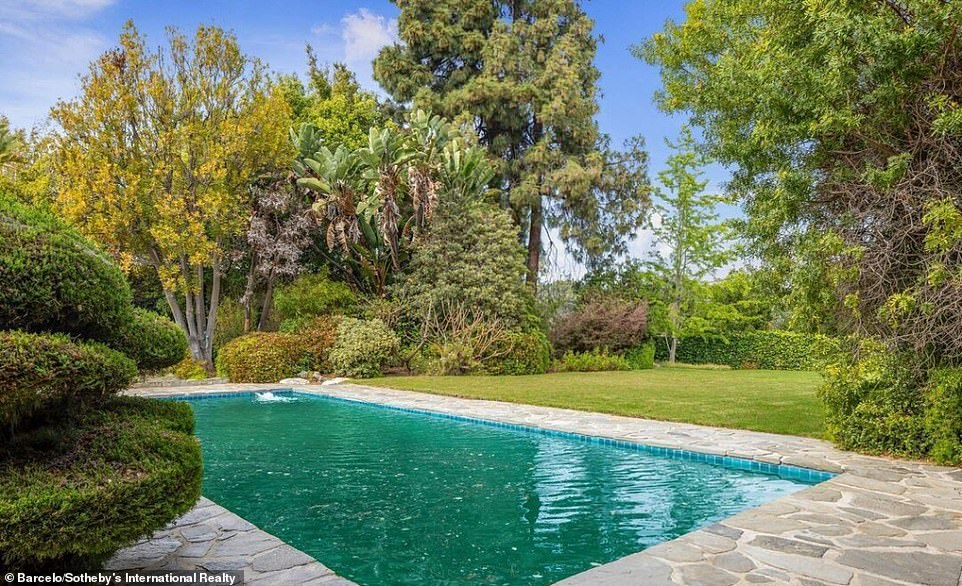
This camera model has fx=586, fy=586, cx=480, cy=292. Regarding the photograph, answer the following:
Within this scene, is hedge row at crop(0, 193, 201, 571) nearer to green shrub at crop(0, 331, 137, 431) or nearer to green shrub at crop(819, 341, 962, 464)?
green shrub at crop(0, 331, 137, 431)

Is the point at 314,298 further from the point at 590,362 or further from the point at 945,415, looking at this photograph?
the point at 945,415

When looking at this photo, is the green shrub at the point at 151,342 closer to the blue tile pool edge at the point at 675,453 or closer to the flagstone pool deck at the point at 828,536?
the flagstone pool deck at the point at 828,536

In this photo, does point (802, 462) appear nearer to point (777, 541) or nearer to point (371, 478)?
point (777, 541)

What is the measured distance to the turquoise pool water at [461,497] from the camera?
14.0ft

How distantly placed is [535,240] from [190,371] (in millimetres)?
12540

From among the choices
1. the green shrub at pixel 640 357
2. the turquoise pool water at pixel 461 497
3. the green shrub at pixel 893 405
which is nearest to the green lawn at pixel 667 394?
the green shrub at pixel 893 405

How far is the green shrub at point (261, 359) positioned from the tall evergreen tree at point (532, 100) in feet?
30.8

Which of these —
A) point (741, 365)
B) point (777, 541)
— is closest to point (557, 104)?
point (741, 365)

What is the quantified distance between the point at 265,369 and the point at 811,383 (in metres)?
14.1

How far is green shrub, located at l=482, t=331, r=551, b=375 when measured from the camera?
1702 centimetres

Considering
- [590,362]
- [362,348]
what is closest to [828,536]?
[362,348]

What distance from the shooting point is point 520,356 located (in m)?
17.4

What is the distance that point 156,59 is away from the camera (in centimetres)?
1546

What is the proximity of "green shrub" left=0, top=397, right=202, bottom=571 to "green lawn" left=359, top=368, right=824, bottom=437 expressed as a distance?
24.7 ft
